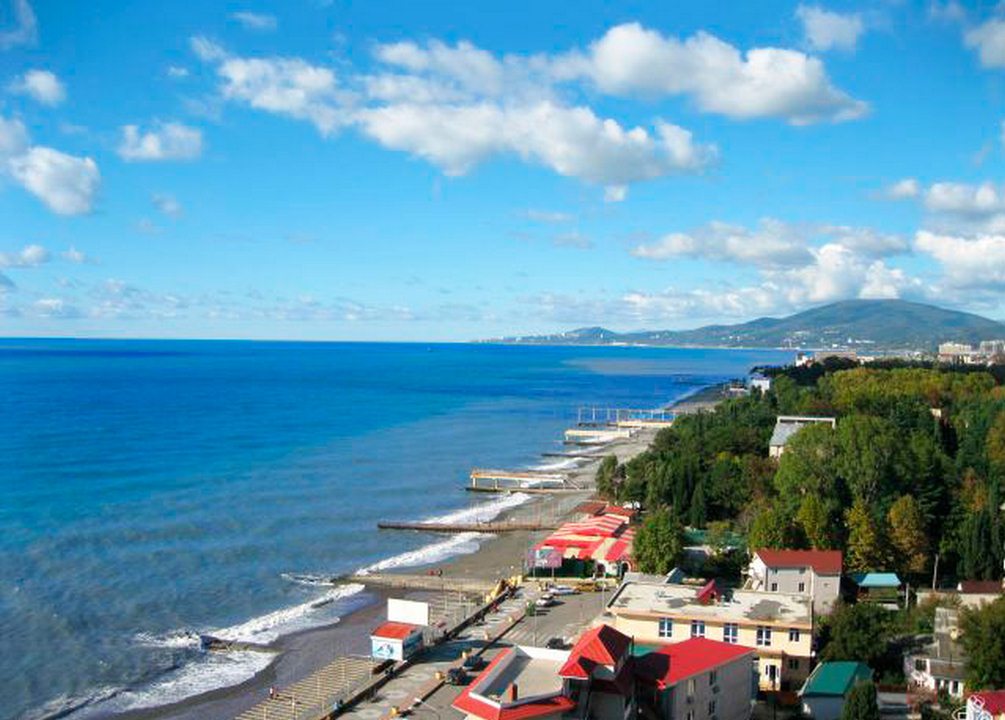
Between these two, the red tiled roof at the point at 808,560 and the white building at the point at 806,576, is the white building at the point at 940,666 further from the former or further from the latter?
the red tiled roof at the point at 808,560

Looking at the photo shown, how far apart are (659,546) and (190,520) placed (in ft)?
98.8

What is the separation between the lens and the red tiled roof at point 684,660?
23547 millimetres

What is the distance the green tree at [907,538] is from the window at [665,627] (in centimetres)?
1648

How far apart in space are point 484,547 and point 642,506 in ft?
38.0

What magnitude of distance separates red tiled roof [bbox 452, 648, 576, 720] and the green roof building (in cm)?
970

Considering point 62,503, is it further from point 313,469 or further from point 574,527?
point 574,527

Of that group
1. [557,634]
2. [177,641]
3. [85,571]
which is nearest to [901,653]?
[557,634]

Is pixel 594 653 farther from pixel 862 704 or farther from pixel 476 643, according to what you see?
pixel 476 643

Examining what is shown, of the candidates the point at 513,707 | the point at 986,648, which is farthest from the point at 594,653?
the point at 986,648

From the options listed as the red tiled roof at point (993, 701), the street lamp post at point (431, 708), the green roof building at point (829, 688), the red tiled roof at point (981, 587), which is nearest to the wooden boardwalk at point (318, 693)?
the street lamp post at point (431, 708)

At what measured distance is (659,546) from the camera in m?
40.1


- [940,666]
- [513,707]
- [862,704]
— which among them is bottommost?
[940,666]

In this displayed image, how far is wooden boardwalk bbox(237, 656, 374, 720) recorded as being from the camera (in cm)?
2767

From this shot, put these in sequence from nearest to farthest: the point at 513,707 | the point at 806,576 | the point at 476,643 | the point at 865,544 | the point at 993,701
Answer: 1. the point at 513,707
2. the point at 993,701
3. the point at 476,643
4. the point at 806,576
5. the point at 865,544
